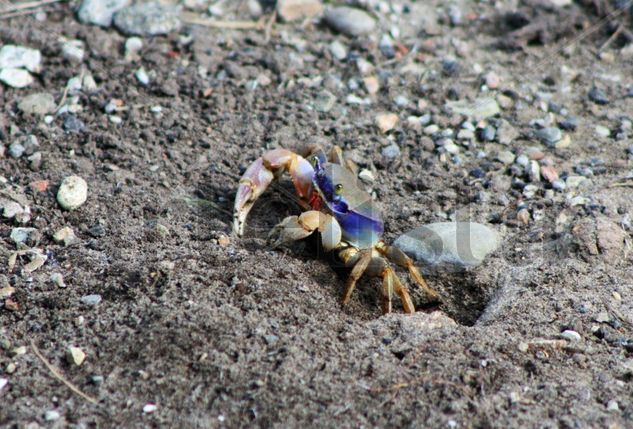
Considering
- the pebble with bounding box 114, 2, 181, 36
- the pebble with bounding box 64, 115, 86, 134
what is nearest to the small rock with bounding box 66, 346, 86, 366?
the pebble with bounding box 64, 115, 86, 134

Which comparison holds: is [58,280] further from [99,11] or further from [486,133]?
[486,133]

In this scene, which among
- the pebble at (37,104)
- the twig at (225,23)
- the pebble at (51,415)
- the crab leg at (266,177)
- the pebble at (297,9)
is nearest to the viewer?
the pebble at (51,415)

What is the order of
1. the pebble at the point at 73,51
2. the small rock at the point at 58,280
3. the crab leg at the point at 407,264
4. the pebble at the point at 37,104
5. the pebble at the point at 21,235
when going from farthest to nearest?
the pebble at the point at 73,51
the pebble at the point at 37,104
the crab leg at the point at 407,264
the pebble at the point at 21,235
the small rock at the point at 58,280

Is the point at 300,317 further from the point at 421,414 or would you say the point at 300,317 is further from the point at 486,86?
the point at 486,86

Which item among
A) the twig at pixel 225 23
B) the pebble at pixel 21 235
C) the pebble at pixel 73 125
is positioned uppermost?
the twig at pixel 225 23

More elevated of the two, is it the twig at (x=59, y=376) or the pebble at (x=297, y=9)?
the pebble at (x=297, y=9)

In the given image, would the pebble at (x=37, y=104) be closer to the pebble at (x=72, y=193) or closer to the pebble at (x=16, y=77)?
the pebble at (x=16, y=77)

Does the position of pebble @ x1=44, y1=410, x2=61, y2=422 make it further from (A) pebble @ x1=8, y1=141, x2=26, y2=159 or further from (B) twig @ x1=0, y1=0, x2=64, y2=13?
(B) twig @ x1=0, y1=0, x2=64, y2=13

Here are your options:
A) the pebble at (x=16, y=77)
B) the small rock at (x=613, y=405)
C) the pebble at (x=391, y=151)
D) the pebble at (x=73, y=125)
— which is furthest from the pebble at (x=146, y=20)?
the small rock at (x=613, y=405)
